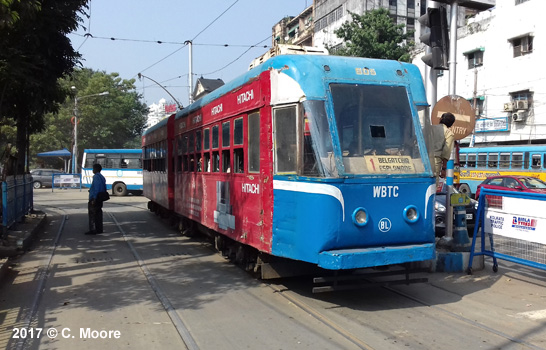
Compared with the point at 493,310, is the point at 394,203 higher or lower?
higher

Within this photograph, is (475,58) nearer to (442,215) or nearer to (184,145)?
(442,215)

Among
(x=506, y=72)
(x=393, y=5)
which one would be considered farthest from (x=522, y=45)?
(x=393, y=5)

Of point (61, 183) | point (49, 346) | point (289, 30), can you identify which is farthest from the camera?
point (289, 30)

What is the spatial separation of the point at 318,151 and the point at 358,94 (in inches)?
37.9

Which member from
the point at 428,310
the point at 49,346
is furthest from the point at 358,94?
the point at 49,346

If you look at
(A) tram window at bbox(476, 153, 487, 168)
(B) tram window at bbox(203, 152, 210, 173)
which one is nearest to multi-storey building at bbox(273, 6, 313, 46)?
(A) tram window at bbox(476, 153, 487, 168)

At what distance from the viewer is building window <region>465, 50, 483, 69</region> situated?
30781mm

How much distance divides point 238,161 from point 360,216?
8.29ft

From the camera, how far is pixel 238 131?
24.3 feet

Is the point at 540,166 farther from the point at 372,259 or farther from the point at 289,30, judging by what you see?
the point at 289,30

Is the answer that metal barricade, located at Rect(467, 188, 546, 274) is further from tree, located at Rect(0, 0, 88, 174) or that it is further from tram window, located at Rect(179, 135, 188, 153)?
tree, located at Rect(0, 0, 88, 174)

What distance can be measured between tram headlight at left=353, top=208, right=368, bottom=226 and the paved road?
1128mm

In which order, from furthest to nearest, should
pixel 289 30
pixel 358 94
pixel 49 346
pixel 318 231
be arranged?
pixel 289 30 → pixel 358 94 → pixel 318 231 → pixel 49 346

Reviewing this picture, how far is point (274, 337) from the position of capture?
5.05 m
